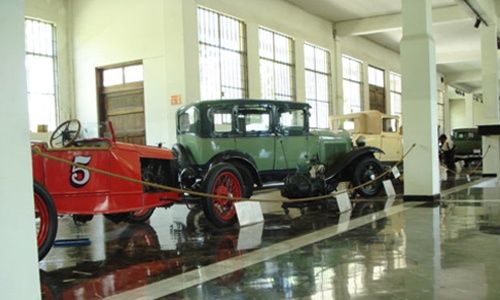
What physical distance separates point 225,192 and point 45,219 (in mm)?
2760

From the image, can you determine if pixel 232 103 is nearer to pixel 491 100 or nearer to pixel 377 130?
pixel 377 130

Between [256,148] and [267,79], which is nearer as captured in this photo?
[256,148]

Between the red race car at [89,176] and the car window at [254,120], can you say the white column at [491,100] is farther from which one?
the red race car at [89,176]

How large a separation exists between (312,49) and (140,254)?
49.3ft

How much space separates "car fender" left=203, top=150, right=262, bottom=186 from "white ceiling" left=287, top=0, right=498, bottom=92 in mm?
8590

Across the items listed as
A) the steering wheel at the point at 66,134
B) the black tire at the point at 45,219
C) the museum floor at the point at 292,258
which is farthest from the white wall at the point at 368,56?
the black tire at the point at 45,219

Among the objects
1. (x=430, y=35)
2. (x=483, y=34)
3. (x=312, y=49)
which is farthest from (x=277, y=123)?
(x=312, y=49)

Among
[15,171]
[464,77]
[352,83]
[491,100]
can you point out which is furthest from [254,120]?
[464,77]

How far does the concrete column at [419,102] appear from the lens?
8.87 m

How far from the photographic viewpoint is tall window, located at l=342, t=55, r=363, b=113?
2180 cm

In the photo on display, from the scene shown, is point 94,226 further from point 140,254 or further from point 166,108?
point 166,108

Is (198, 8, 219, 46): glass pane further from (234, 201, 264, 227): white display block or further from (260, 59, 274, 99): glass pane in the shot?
(234, 201, 264, 227): white display block

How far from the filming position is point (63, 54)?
13766mm

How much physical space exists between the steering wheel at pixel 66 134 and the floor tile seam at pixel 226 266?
2372mm
